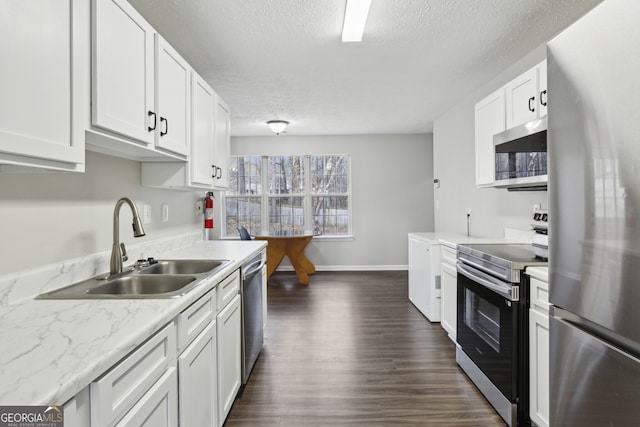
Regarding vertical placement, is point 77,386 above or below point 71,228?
below

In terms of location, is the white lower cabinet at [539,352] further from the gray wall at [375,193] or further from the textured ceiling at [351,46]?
the gray wall at [375,193]

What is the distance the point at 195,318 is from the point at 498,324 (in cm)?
167

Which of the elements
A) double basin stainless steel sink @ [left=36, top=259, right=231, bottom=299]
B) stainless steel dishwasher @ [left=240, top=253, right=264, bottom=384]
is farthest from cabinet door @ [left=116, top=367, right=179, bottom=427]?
stainless steel dishwasher @ [left=240, top=253, right=264, bottom=384]

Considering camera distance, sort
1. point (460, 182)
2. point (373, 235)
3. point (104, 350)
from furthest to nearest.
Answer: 1. point (373, 235)
2. point (460, 182)
3. point (104, 350)

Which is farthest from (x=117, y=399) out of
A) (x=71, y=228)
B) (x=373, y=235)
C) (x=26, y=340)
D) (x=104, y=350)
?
(x=373, y=235)

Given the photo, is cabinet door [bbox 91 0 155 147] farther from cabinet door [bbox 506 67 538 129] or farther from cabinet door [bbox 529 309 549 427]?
cabinet door [bbox 506 67 538 129]

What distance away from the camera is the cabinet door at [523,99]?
7.13ft

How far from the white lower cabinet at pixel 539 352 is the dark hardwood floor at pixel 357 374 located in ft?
0.91

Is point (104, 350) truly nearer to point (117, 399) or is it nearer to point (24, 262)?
point (117, 399)

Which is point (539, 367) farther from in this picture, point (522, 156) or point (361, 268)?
point (361, 268)

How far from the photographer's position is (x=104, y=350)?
84 centimetres

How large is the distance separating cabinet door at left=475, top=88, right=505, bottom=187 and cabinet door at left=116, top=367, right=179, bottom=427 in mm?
2524

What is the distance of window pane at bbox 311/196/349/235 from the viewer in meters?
6.27

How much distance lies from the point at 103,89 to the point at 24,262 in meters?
0.72
